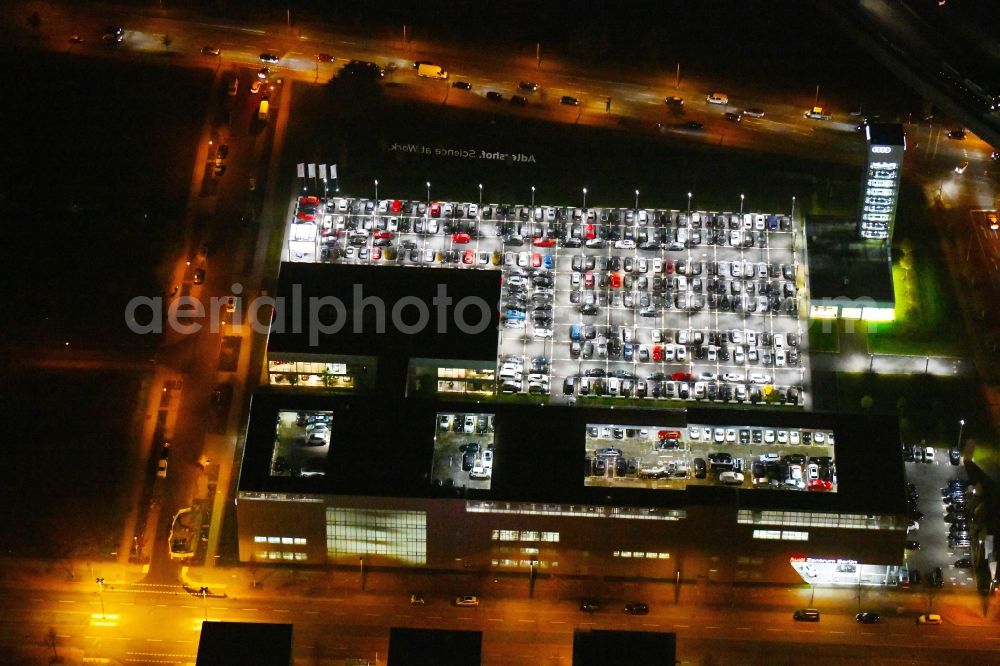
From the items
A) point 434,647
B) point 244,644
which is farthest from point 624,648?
point 244,644

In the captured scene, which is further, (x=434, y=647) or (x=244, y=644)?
(x=244, y=644)

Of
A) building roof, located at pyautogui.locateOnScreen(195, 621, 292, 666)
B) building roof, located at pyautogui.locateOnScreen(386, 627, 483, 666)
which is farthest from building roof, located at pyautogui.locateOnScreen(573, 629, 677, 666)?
building roof, located at pyautogui.locateOnScreen(195, 621, 292, 666)

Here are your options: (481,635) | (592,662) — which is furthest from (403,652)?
(592,662)

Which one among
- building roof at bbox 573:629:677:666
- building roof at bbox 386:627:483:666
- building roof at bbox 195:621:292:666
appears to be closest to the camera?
building roof at bbox 573:629:677:666

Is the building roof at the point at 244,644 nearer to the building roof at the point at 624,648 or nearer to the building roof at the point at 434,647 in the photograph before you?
the building roof at the point at 434,647

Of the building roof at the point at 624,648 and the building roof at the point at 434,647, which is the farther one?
→ the building roof at the point at 434,647

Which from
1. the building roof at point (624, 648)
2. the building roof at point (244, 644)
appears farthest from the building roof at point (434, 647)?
the building roof at point (244, 644)

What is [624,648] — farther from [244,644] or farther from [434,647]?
[244,644]

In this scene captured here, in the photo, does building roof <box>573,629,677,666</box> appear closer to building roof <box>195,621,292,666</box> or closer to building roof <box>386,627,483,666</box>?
building roof <box>386,627,483,666</box>
